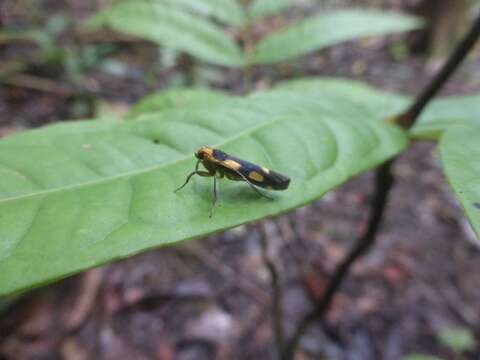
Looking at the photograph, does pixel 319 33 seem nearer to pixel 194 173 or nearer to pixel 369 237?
pixel 369 237

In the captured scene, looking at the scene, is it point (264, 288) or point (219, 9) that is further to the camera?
point (264, 288)

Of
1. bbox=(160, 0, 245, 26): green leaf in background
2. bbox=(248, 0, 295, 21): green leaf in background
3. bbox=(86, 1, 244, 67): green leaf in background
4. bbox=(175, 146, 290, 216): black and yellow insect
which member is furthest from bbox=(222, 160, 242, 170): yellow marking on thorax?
bbox=(248, 0, 295, 21): green leaf in background

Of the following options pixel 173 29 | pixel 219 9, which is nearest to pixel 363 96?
pixel 219 9

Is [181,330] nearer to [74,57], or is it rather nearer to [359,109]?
[359,109]

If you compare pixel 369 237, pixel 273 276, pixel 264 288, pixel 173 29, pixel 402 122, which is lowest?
pixel 264 288

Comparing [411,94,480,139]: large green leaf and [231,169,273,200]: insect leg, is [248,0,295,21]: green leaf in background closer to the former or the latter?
[411,94,480,139]: large green leaf

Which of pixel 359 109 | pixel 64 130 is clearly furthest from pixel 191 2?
pixel 64 130
